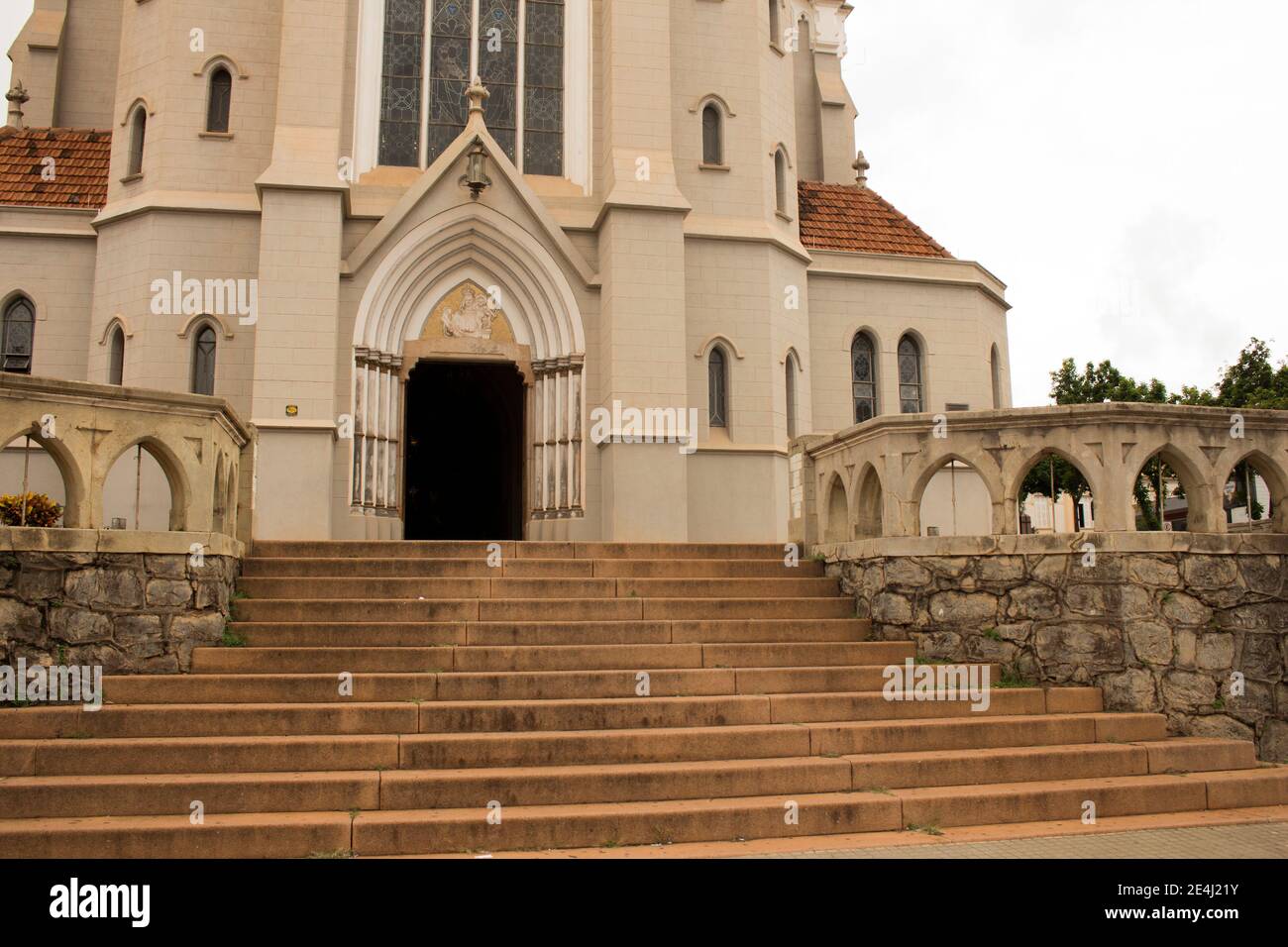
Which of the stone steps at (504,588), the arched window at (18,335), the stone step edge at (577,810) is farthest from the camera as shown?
the arched window at (18,335)

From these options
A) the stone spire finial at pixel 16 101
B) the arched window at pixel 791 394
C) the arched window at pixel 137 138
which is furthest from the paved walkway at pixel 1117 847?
the stone spire finial at pixel 16 101

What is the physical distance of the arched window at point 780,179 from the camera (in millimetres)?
19188

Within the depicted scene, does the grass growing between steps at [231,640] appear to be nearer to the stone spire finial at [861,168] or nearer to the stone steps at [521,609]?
the stone steps at [521,609]

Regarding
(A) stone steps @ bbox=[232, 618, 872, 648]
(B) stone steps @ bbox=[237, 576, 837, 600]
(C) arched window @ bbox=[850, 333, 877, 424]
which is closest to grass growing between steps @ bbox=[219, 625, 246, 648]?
(A) stone steps @ bbox=[232, 618, 872, 648]

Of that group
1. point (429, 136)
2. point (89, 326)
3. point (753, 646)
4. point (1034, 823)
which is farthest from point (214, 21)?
point (1034, 823)

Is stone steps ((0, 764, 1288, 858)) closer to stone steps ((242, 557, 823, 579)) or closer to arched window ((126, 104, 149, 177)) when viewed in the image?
stone steps ((242, 557, 823, 579))

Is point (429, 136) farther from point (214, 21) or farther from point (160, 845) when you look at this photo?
point (160, 845)

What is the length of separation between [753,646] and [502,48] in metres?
13.1

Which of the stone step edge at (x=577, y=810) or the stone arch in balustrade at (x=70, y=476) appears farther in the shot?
the stone arch in balustrade at (x=70, y=476)

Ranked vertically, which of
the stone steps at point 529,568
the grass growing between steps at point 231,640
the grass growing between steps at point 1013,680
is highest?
the stone steps at point 529,568

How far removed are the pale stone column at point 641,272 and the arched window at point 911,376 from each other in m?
6.07

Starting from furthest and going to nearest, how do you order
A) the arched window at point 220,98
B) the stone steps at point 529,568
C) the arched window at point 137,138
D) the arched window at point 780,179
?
the arched window at point 780,179
the arched window at point 137,138
the arched window at point 220,98
the stone steps at point 529,568

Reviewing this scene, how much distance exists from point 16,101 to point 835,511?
61.4 feet

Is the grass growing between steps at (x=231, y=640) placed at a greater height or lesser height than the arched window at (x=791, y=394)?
lesser
